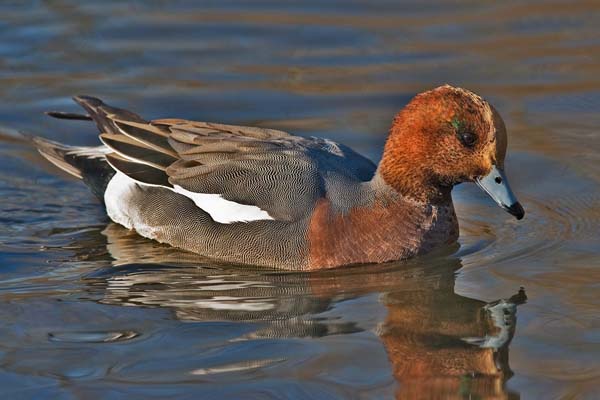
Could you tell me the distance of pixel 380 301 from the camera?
6105 millimetres

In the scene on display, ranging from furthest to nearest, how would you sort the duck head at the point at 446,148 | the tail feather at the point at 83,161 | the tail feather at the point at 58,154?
the tail feather at the point at 58,154 → the tail feather at the point at 83,161 → the duck head at the point at 446,148

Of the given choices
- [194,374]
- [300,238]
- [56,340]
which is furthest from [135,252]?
[194,374]

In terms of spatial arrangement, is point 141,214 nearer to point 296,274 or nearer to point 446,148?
point 296,274

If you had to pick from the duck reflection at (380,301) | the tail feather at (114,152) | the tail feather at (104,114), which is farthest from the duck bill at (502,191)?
the tail feather at (104,114)

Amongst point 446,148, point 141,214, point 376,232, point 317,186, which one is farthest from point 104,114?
point 446,148

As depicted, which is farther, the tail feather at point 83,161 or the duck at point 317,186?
the tail feather at point 83,161

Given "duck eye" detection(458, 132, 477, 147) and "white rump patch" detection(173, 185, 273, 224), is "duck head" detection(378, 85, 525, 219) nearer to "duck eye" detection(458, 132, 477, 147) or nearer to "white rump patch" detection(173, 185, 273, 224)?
"duck eye" detection(458, 132, 477, 147)

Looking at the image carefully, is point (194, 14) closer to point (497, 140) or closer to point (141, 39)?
point (141, 39)

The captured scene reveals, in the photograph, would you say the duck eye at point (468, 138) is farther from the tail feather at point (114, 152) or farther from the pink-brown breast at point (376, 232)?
the tail feather at point (114, 152)

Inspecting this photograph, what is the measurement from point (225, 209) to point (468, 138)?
1270 mm

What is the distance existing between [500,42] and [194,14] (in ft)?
8.00

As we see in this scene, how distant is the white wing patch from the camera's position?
261 inches

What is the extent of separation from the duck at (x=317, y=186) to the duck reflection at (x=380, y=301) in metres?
0.11

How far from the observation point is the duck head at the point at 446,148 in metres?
6.37
